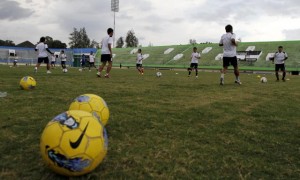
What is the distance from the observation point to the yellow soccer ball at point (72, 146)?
254 cm

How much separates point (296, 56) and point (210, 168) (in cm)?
3893

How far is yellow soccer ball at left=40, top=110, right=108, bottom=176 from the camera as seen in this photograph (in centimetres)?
254

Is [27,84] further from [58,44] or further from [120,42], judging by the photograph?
[120,42]

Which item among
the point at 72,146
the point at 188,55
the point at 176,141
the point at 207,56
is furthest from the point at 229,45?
the point at 188,55

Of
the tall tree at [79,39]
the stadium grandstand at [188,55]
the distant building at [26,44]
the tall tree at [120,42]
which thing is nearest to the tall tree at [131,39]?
the tall tree at [120,42]

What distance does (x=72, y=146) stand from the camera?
2.55m

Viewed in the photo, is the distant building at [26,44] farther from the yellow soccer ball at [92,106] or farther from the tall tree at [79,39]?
the yellow soccer ball at [92,106]

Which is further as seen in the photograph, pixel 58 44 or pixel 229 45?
pixel 58 44

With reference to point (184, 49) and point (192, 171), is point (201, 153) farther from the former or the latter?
point (184, 49)

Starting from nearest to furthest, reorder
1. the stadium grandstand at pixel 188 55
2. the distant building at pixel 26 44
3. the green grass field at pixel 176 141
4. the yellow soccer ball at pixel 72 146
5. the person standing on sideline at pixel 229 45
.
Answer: the yellow soccer ball at pixel 72 146 < the green grass field at pixel 176 141 < the person standing on sideline at pixel 229 45 < the stadium grandstand at pixel 188 55 < the distant building at pixel 26 44

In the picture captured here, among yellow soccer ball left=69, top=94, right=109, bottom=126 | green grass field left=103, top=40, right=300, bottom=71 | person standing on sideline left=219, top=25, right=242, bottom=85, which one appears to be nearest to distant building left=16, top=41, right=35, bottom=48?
green grass field left=103, top=40, right=300, bottom=71

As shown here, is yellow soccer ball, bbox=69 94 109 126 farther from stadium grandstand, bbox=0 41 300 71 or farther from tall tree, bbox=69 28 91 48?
tall tree, bbox=69 28 91 48

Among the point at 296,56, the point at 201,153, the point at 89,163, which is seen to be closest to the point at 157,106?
the point at 201,153

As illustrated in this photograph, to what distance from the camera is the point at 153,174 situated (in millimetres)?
2814
